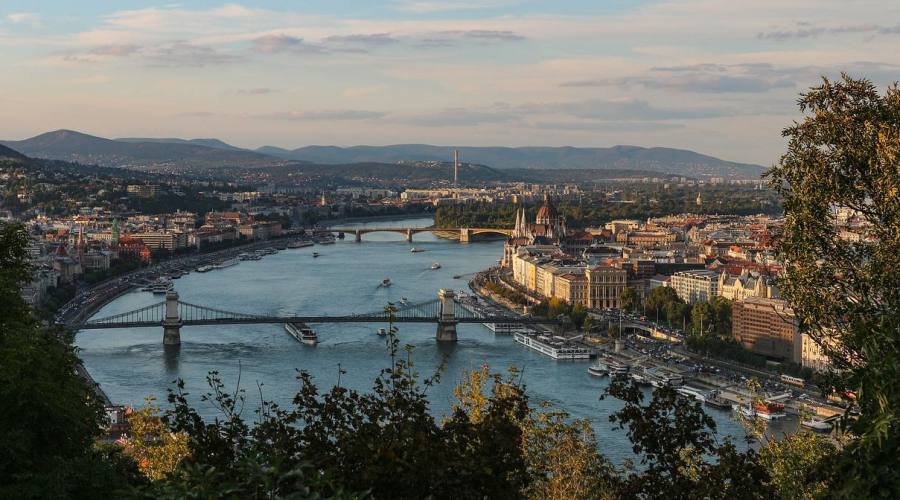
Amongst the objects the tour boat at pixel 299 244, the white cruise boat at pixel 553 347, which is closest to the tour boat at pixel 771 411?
the white cruise boat at pixel 553 347

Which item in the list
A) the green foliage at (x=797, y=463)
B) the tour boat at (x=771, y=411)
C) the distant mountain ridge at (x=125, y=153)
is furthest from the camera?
the distant mountain ridge at (x=125, y=153)

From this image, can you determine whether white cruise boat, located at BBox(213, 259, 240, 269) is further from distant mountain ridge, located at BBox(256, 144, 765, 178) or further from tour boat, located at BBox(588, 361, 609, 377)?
distant mountain ridge, located at BBox(256, 144, 765, 178)

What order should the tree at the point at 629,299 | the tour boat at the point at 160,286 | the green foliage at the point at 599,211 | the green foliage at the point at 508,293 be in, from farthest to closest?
the green foliage at the point at 599,211, the tour boat at the point at 160,286, the green foliage at the point at 508,293, the tree at the point at 629,299

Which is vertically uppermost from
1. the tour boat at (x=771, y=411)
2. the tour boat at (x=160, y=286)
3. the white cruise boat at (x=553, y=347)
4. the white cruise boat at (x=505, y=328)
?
the tour boat at (x=771, y=411)

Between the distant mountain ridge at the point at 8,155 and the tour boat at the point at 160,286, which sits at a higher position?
the distant mountain ridge at the point at 8,155

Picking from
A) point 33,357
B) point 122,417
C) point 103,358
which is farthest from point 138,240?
point 33,357

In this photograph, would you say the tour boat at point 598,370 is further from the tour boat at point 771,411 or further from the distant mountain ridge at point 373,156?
the distant mountain ridge at point 373,156

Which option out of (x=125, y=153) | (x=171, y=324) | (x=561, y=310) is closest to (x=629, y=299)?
(x=561, y=310)
